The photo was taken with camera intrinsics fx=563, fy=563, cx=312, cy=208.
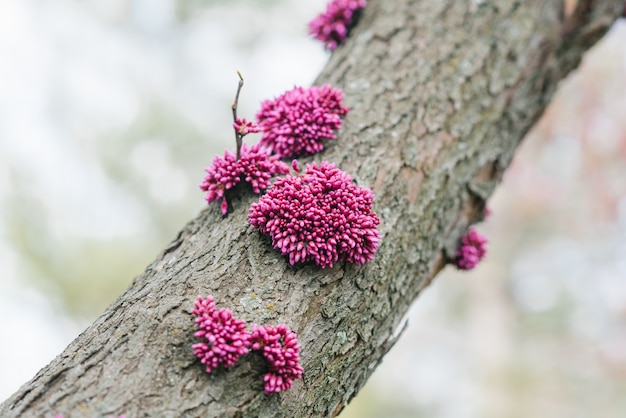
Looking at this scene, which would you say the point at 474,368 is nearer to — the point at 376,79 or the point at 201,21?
the point at 201,21

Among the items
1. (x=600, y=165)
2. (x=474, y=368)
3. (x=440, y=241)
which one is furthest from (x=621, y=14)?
(x=474, y=368)

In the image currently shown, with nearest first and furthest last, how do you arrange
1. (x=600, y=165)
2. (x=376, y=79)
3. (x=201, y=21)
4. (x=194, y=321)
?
(x=194, y=321), (x=376, y=79), (x=600, y=165), (x=201, y=21)

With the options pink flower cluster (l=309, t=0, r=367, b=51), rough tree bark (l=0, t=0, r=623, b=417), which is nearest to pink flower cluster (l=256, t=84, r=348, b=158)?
rough tree bark (l=0, t=0, r=623, b=417)

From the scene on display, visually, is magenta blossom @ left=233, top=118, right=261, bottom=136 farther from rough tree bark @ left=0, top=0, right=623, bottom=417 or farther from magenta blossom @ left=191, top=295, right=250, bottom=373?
magenta blossom @ left=191, top=295, right=250, bottom=373

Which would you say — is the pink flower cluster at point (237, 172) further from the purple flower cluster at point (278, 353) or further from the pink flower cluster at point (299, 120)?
the purple flower cluster at point (278, 353)

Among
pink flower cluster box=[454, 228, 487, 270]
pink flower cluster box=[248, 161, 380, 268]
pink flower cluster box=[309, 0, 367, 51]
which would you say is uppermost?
pink flower cluster box=[309, 0, 367, 51]

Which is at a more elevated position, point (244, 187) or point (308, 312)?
point (244, 187)
